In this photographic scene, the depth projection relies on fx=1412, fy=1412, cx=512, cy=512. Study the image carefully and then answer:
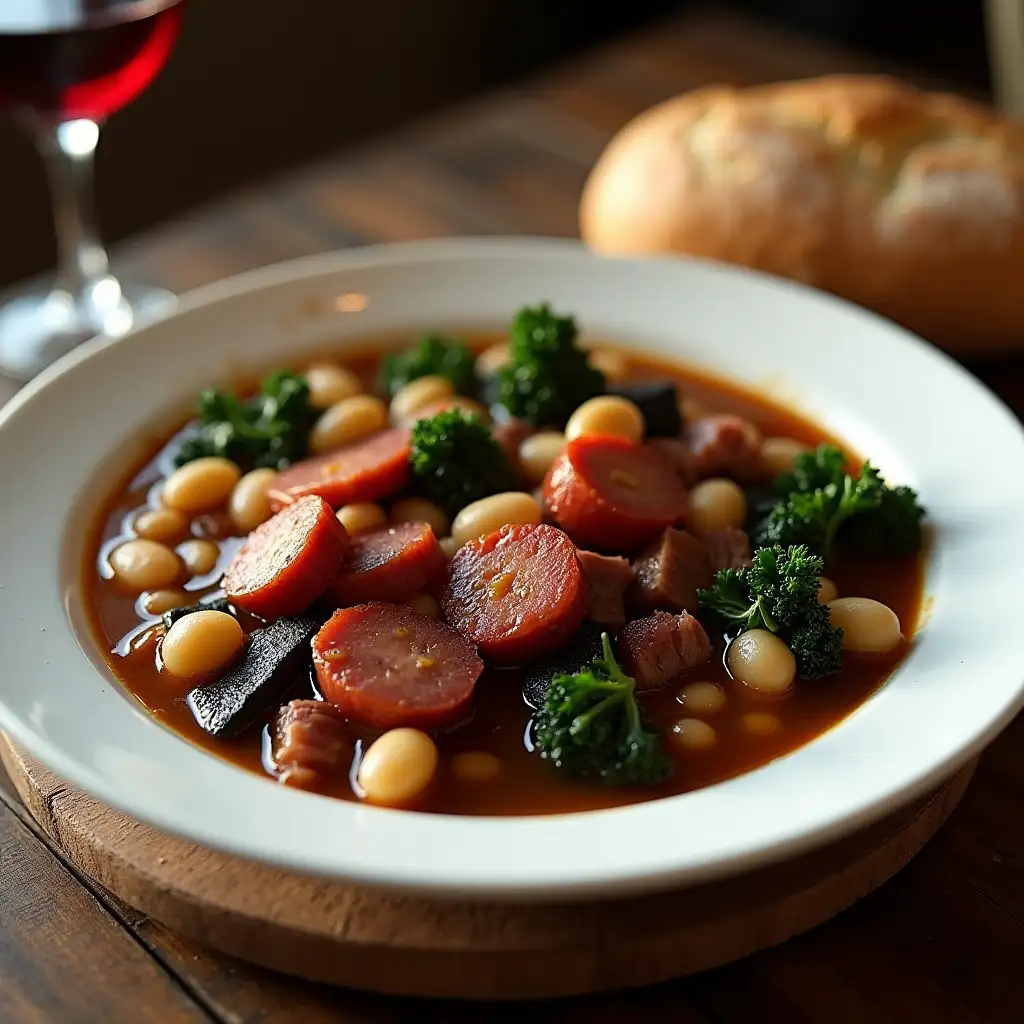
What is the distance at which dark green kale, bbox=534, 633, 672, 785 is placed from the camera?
2.09m

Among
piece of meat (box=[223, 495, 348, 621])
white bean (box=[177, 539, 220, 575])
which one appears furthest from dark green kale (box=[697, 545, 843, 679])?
white bean (box=[177, 539, 220, 575])

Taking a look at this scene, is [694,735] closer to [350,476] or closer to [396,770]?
[396,770]

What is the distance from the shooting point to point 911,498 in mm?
2568

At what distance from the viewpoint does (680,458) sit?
279cm

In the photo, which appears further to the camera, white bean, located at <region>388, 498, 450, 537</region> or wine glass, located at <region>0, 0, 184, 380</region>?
wine glass, located at <region>0, 0, 184, 380</region>

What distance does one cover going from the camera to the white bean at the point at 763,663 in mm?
2291

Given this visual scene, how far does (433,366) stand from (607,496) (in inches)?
26.7

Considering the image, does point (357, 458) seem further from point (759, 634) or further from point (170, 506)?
point (759, 634)

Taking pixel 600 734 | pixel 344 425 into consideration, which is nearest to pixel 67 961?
pixel 600 734

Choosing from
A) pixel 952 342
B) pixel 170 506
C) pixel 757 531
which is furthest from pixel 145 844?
pixel 952 342

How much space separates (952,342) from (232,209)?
2090 mm

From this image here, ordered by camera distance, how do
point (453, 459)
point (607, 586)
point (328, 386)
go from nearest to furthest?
point (607, 586) → point (453, 459) → point (328, 386)

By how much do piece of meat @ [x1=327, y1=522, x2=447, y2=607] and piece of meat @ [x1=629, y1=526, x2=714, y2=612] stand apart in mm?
356

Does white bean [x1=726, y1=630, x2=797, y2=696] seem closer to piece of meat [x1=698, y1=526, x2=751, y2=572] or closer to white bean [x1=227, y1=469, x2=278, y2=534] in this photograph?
piece of meat [x1=698, y1=526, x2=751, y2=572]
